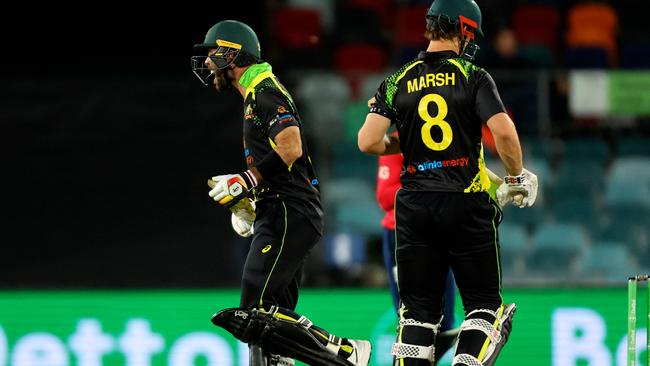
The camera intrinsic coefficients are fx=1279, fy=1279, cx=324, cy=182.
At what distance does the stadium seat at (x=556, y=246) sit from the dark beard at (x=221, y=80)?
17.8 feet

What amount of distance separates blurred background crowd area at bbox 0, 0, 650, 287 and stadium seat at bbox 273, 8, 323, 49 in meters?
0.10

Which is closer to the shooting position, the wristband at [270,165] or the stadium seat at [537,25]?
the wristband at [270,165]

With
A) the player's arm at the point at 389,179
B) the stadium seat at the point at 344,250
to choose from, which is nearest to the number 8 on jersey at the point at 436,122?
the player's arm at the point at 389,179

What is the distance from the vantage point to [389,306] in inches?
344

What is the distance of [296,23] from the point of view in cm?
1389

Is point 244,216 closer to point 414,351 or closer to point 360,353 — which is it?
point 360,353

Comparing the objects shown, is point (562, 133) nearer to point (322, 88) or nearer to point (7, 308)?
point (322, 88)

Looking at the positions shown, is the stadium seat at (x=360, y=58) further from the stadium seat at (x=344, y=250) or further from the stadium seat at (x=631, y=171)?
the stadium seat at (x=344, y=250)

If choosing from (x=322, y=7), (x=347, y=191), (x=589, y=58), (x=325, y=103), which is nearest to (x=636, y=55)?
(x=589, y=58)

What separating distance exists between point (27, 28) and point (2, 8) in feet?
1.07

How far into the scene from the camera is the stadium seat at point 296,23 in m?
13.6

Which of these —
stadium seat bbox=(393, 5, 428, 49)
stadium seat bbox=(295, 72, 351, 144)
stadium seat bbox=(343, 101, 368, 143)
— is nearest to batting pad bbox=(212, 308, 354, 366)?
stadium seat bbox=(343, 101, 368, 143)

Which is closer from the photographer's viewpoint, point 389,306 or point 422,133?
point 422,133

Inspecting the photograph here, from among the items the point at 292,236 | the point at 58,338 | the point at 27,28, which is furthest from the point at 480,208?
the point at 27,28
